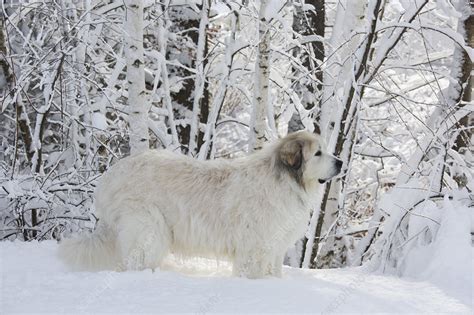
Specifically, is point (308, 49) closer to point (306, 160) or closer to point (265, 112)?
point (265, 112)

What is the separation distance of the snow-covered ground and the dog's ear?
1.00m

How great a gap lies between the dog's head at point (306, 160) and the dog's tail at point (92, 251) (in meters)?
1.59

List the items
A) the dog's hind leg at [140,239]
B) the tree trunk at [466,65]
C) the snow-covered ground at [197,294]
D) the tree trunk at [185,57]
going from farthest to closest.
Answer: the tree trunk at [185,57] → the tree trunk at [466,65] → the dog's hind leg at [140,239] → the snow-covered ground at [197,294]

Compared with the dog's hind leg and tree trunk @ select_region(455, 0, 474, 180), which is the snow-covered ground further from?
tree trunk @ select_region(455, 0, 474, 180)

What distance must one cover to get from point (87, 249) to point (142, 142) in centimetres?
168

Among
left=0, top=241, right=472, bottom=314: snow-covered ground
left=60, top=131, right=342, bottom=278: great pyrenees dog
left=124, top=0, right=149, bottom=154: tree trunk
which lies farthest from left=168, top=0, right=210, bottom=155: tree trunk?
left=0, top=241, right=472, bottom=314: snow-covered ground

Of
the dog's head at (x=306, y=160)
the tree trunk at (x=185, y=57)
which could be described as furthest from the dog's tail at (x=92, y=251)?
the tree trunk at (x=185, y=57)

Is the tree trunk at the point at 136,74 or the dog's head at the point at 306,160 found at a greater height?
the tree trunk at the point at 136,74

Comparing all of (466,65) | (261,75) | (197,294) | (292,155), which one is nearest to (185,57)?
(261,75)

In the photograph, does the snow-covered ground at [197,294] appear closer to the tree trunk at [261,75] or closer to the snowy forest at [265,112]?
the snowy forest at [265,112]

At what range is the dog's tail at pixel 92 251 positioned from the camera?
5.24 metres

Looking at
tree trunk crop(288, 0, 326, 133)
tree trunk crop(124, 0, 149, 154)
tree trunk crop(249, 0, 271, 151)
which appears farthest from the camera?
tree trunk crop(288, 0, 326, 133)

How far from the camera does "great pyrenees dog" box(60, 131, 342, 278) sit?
523cm

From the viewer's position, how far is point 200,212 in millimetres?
5352
